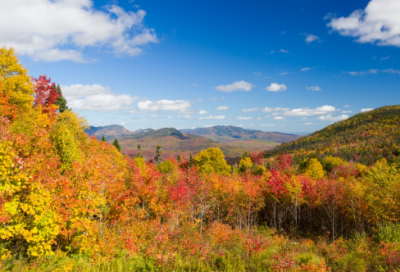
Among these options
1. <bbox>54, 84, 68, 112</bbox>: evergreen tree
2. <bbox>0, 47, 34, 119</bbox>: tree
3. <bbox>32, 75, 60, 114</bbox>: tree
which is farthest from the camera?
<bbox>54, 84, 68, 112</bbox>: evergreen tree

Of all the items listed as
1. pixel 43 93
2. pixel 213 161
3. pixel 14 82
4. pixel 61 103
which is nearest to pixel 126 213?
pixel 14 82

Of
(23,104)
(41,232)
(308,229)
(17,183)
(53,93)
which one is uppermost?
(53,93)

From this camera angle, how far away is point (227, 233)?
22062mm

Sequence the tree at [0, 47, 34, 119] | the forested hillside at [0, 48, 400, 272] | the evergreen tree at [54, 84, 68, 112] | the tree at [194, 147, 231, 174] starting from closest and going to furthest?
1. the forested hillside at [0, 48, 400, 272]
2. the tree at [0, 47, 34, 119]
3. the evergreen tree at [54, 84, 68, 112]
4. the tree at [194, 147, 231, 174]

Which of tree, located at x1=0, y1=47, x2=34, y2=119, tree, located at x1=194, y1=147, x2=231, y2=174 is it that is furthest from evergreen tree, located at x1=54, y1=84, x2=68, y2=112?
tree, located at x1=194, y1=147, x2=231, y2=174

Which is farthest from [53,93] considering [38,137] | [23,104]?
[38,137]

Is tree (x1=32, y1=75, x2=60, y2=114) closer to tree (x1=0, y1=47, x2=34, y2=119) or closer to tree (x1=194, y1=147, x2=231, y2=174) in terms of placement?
tree (x1=0, y1=47, x2=34, y2=119)

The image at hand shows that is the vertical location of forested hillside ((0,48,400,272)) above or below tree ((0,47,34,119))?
below

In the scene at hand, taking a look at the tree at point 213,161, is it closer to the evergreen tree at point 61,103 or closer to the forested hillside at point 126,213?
the forested hillside at point 126,213

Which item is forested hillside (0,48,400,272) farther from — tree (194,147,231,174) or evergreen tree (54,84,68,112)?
tree (194,147,231,174)

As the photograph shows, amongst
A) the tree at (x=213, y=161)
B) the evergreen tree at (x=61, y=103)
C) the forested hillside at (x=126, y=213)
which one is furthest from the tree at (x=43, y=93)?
the tree at (x=213, y=161)

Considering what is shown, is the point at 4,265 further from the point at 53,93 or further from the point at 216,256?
the point at 53,93

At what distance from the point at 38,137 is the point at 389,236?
29.2 m

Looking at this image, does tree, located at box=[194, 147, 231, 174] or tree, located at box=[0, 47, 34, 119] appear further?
tree, located at box=[194, 147, 231, 174]
